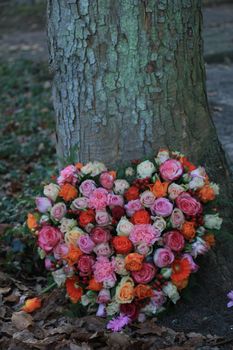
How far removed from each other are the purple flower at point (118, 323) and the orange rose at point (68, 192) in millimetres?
607

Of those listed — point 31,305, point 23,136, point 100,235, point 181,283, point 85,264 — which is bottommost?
point 23,136

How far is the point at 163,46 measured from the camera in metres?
3.43

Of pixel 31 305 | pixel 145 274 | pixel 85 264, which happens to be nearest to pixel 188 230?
pixel 145 274

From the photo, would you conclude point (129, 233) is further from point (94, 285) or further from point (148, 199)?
point (94, 285)

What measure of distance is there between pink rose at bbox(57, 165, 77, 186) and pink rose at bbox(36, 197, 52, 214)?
106mm

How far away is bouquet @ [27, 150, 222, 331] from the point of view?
126 inches

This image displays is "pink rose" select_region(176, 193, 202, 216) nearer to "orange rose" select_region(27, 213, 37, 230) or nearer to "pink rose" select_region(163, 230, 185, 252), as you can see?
"pink rose" select_region(163, 230, 185, 252)

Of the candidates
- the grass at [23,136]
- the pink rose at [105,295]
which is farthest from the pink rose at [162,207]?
the grass at [23,136]

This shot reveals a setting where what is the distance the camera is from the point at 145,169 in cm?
339

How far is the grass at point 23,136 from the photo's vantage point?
537 cm

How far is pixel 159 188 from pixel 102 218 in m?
0.30

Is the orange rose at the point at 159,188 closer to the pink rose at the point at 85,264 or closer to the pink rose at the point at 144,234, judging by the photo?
the pink rose at the point at 144,234

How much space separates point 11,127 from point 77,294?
4.34m

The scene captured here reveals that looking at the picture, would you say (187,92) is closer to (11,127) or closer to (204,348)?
(204,348)
